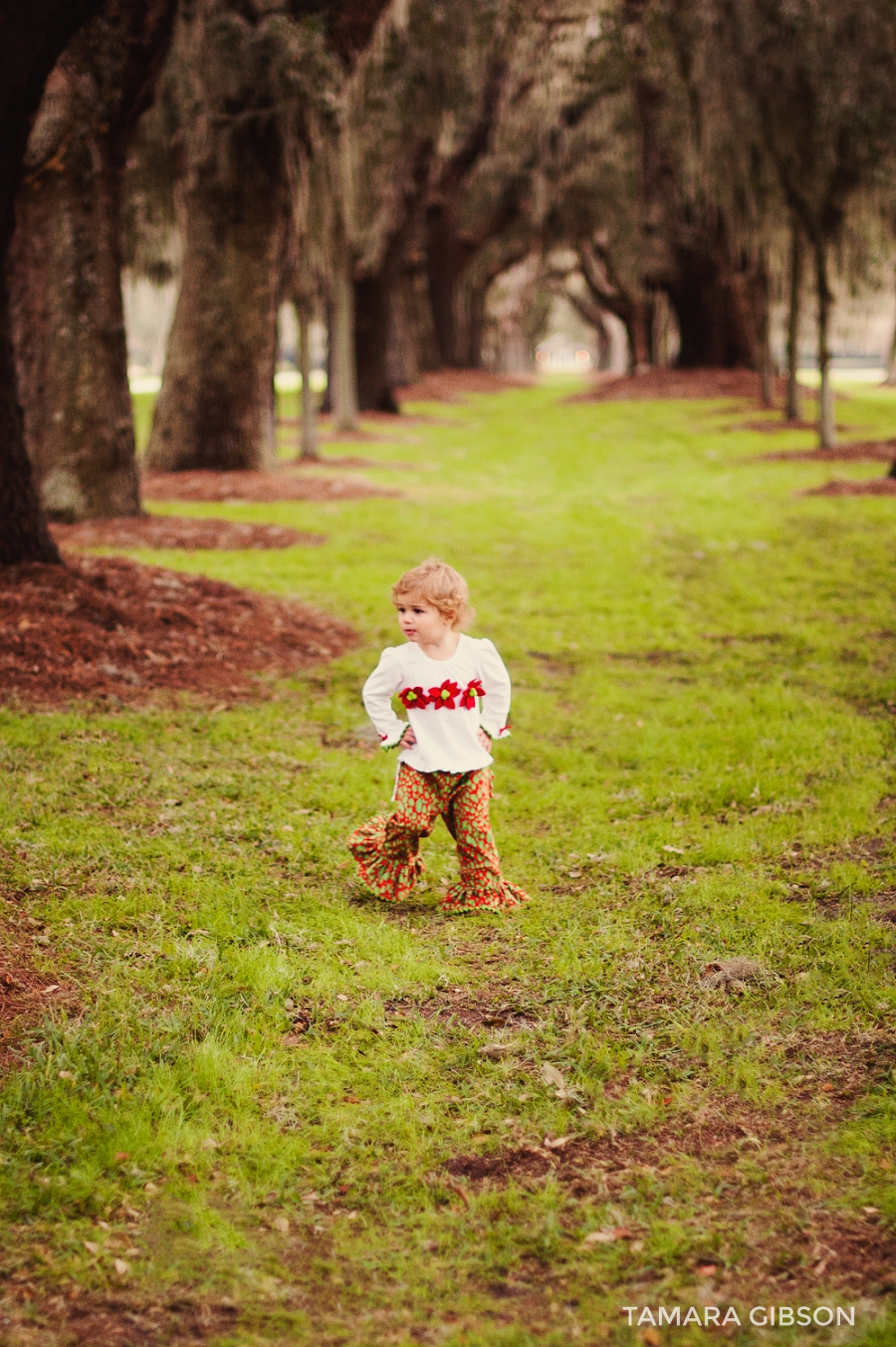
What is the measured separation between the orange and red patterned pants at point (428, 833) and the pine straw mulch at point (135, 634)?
2.80m

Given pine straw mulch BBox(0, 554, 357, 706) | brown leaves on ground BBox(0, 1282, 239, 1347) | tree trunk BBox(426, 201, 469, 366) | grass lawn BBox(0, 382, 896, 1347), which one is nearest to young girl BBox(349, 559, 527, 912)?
grass lawn BBox(0, 382, 896, 1347)

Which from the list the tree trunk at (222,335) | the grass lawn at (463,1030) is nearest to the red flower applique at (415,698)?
the grass lawn at (463,1030)

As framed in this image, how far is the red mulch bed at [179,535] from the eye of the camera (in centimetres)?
1201

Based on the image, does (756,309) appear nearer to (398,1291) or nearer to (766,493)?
(766,493)

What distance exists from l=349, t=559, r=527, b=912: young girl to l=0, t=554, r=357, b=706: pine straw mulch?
9.37 ft

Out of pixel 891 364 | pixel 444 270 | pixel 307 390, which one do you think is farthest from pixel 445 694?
pixel 891 364

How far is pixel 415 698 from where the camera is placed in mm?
5035

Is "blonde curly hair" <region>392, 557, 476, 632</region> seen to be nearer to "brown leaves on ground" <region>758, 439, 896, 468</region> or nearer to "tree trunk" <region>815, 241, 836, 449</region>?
"brown leaves on ground" <region>758, 439, 896, 468</region>

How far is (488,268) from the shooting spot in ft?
151

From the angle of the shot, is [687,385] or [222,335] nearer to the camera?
[222,335]

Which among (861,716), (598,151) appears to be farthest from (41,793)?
(598,151)

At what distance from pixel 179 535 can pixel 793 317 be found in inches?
612

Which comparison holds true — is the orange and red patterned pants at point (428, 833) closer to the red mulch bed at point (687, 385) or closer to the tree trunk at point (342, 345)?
the tree trunk at point (342, 345)

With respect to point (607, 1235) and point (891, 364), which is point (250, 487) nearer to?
point (607, 1235)
